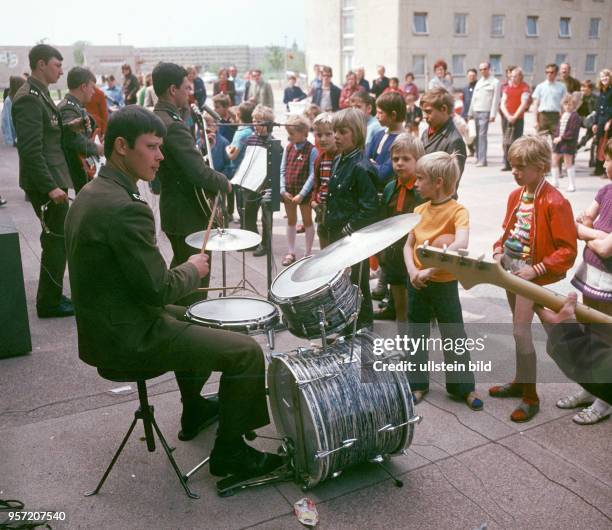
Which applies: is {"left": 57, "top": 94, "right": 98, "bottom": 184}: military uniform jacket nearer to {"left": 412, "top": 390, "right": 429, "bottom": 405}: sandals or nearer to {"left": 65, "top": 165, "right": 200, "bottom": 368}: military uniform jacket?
{"left": 65, "top": 165, "right": 200, "bottom": 368}: military uniform jacket

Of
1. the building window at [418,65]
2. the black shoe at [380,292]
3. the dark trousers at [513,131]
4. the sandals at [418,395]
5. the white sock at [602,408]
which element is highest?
the building window at [418,65]

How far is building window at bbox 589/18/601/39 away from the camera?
47719 millimetres

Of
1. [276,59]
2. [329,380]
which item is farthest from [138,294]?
[276,59]

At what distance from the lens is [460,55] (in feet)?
140

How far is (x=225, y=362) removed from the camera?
3.02m

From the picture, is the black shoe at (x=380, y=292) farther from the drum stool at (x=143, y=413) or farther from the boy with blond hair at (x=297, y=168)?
the drum stool at (x=143, y=413)

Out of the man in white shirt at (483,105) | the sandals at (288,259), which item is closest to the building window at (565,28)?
the man in white shirt at (483,105)

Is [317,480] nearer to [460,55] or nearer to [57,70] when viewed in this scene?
[57,70]

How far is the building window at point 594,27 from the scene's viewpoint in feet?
157

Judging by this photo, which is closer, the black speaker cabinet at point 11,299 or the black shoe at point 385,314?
the black speaker cabinet at point 11,299

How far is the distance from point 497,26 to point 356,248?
4637 cm

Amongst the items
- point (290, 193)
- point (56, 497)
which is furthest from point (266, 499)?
point (290, 193)

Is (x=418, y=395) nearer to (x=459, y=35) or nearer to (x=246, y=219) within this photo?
(x=246, y=219)

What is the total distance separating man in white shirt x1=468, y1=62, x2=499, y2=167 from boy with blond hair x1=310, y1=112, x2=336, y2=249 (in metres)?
8.19
